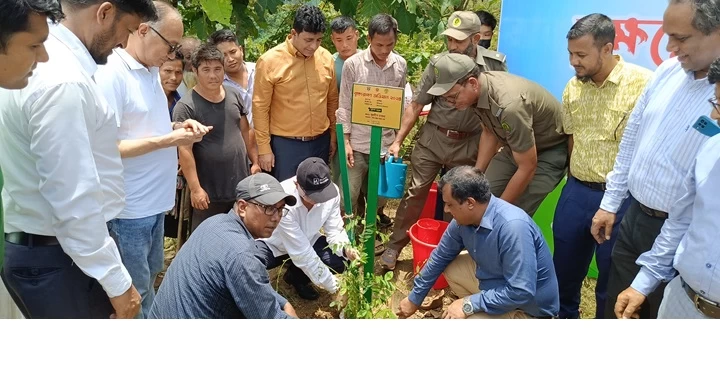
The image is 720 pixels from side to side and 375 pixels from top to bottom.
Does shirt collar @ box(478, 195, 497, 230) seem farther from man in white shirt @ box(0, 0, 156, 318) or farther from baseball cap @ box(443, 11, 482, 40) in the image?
baseball cap @ box(443, 11, 482, 40)

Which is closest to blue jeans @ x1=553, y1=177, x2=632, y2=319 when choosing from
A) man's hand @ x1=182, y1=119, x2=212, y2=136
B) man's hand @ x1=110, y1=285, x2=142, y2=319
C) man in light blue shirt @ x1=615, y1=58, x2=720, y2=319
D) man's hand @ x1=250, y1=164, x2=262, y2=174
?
man in light blue shirt @ x1=615, y1=58, x2=720, y2=319

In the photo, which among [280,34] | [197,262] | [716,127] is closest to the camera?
[716,127]

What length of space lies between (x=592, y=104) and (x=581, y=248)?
2.58ft

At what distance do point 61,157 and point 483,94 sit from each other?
7.40 feet

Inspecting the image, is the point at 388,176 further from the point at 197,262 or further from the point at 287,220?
the point at 197,262

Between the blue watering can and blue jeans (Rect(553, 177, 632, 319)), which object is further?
the blue watering can

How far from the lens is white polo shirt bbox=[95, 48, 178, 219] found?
2381mm

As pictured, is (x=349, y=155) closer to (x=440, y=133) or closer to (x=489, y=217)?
(x=440, y=133)

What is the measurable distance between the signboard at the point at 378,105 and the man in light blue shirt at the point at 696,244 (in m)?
1.44

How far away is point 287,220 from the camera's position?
3.17 m

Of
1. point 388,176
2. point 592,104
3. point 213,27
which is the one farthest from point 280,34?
→ point 592,104

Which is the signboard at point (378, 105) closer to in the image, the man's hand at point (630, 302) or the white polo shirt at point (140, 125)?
the white polo shirt at point (140, 125)

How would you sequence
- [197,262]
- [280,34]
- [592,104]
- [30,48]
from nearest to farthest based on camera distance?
[30,48] → [197,262] → [592,104] → [280,34]

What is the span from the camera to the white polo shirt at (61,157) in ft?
5.46
